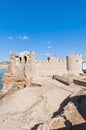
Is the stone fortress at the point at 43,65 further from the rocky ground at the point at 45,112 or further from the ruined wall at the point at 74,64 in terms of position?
the rocky ground at the point at 45,112

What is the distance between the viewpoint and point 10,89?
2336 centimetres

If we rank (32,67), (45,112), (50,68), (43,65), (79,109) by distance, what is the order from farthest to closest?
1. (50,68)
2. (43,65)
3. (32,67)
4. (45,112)
5. (79,109)

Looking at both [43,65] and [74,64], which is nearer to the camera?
[43,65]

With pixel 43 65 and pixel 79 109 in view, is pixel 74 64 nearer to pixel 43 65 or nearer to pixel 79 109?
pixel 43 65

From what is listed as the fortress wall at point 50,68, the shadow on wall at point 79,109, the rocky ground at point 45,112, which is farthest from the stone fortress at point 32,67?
the shadow on wall at point 79,109

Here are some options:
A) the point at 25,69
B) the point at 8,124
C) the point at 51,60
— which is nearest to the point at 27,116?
the point at 8,124

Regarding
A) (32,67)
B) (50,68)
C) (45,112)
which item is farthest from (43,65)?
(45,112)

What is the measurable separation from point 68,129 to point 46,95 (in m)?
7.00

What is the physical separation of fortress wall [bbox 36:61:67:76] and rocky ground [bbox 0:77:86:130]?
677 inches

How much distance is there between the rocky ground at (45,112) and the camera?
404 inches

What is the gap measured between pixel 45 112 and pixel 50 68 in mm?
22846

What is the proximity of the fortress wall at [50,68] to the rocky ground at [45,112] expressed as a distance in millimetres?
17200

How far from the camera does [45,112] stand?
13227 mm

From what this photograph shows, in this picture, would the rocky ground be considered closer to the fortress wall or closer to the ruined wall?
the fortress wall
